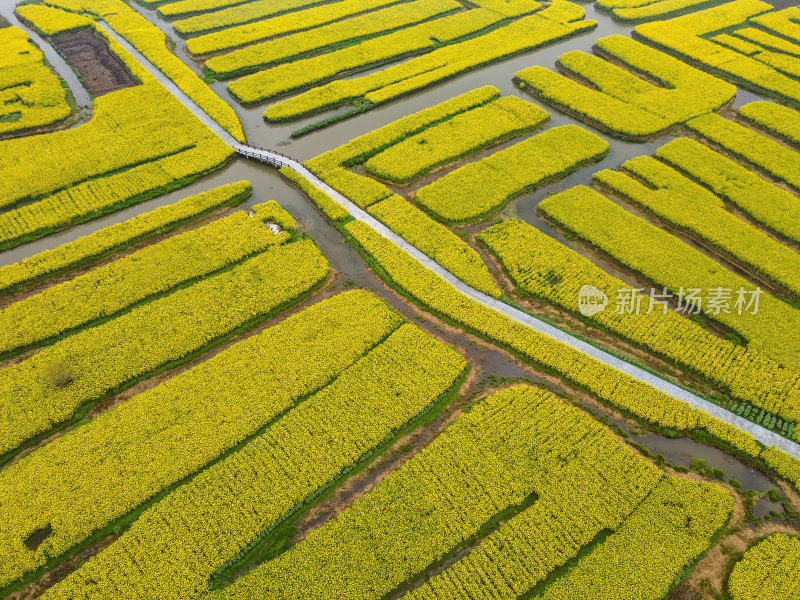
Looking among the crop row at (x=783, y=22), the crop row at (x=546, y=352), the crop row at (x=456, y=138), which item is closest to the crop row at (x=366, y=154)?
the crop row at (x=456, y=138)

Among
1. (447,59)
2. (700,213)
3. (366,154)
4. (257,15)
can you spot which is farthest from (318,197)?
(257,15)

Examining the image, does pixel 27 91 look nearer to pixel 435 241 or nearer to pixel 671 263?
pixel 435 241

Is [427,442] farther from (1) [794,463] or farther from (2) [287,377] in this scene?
(1) [794,463]

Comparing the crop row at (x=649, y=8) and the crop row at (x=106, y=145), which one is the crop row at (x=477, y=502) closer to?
the crop row at (x=106, y=145)

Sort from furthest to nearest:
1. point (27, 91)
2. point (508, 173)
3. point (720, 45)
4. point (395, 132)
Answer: point (720, 45)
point (27, 91)
point (395, 132)
point (508, 173)

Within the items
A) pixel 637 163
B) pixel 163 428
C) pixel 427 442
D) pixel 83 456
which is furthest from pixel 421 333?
pixel 637 163

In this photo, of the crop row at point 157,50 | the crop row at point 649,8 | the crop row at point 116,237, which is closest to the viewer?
the crop row at point 116,237
